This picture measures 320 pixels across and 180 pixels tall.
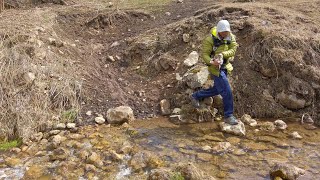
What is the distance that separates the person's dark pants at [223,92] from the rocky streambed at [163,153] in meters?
0.42

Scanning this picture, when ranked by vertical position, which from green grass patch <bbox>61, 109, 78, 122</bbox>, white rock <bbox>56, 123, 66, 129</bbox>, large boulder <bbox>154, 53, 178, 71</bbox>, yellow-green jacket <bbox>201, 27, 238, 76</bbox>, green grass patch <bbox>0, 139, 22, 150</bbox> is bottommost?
green grass patch <bbox>0, 139, 22, 150</bbox>

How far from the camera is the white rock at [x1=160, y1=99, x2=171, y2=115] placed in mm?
7473

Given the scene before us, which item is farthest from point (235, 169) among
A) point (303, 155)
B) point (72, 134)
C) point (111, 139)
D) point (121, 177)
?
point (72, 134)

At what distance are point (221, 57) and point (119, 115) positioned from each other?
2.33m

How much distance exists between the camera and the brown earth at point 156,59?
7.22 metres

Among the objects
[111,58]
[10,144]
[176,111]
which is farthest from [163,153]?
[111,58]

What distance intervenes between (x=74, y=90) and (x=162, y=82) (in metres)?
2.02

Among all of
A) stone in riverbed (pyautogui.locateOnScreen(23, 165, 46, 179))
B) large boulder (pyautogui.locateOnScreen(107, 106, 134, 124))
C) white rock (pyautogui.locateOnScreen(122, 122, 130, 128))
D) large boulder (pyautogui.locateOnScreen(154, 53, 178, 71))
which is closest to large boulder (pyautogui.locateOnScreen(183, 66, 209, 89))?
large boulder (pyautogui.locateOnScreen(154, 53, 178, 71))

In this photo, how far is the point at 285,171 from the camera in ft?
16.3

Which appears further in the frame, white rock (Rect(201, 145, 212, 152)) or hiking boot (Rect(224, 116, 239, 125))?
hiking boot (Rect(224, 116, 239, 125))

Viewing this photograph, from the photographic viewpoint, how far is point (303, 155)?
5746mm

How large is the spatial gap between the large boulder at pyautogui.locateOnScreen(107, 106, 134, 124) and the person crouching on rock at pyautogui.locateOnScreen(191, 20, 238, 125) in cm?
173

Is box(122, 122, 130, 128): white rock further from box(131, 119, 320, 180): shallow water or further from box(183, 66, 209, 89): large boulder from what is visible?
box(183, 66, 209, 89): large boulder

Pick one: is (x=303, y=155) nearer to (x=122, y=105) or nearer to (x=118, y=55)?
(x=122, y=105)
